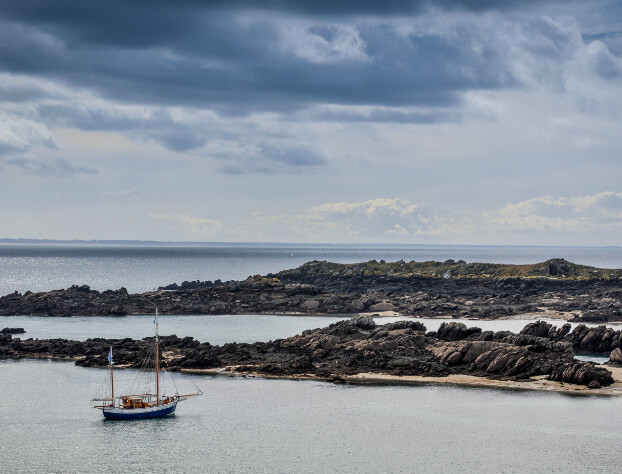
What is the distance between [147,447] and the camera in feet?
199

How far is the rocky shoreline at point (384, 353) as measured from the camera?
86.0m

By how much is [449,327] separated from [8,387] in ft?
172

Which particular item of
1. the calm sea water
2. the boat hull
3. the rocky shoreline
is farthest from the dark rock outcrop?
the boat hull

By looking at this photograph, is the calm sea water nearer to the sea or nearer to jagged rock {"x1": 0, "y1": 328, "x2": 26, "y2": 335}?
jagged rock {"x1": 0, "y1": 328, "x2": 26, "y2": 335}

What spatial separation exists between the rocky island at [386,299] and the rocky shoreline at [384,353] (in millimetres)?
43045

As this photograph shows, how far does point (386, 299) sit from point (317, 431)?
101973mm

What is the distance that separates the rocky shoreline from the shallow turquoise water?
17.5 feet

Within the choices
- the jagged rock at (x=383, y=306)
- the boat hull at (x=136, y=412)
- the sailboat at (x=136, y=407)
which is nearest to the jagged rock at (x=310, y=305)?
the jagged rock at (x=383, y=306)

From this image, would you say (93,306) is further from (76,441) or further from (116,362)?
(76,441)

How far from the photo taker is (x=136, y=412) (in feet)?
228

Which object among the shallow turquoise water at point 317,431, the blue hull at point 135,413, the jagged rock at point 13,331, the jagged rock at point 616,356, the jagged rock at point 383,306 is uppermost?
the jagged rock at point 383,306

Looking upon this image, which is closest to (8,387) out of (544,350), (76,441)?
(76,441)

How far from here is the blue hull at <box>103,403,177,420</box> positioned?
227ft

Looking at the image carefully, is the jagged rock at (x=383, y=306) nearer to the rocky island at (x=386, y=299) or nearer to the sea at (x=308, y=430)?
the rocky island at (x=386, y=299)
